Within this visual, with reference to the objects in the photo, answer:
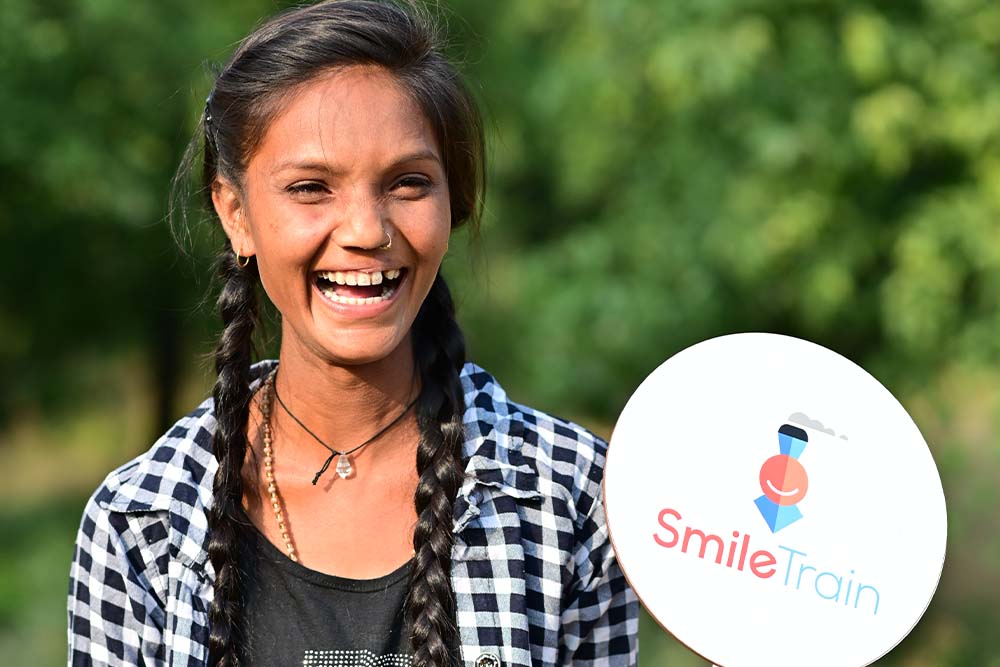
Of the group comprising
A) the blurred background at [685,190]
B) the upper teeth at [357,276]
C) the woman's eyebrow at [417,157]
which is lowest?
the upper teeth at [357,276]

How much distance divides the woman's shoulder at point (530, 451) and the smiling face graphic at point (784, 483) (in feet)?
1.24

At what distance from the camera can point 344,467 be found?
2.00 meters

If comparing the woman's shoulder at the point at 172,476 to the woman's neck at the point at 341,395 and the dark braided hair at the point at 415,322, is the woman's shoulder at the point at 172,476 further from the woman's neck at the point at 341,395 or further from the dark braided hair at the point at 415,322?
the woman's neck at the point at 341,395

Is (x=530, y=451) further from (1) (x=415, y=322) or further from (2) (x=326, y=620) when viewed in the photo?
(2) (x=326, y=620)

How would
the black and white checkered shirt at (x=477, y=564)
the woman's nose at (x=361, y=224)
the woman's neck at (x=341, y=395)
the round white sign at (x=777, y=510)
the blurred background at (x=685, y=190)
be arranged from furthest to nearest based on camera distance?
1. the blurred background at (x=685, y=190)
2. the woman's neck at (x=341, y=395)
3. the black and white checkered shirt at (x=477, y=564)
4. the woman's nose at (x=361, y=224)
5. the round white sign at (x=777, y=510)

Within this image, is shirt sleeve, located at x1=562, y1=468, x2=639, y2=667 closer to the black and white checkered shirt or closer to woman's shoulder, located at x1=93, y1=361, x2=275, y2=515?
the black and white checkered shirt

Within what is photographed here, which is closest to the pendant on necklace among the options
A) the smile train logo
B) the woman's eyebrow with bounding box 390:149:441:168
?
the woman's eyebrow with bounding box 390:149:441:168

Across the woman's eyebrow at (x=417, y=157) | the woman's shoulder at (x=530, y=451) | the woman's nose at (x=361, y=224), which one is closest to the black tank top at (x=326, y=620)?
the woman's shoulder at (x=530, y=451)

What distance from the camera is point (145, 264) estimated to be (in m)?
7.13

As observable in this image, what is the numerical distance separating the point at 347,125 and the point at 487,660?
810 mm

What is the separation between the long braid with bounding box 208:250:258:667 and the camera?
184 centimetres

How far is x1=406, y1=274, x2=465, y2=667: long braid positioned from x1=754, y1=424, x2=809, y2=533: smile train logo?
0.50 metres

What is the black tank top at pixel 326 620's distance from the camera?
1815 mm

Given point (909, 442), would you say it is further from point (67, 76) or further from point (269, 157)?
point (67, 76)
